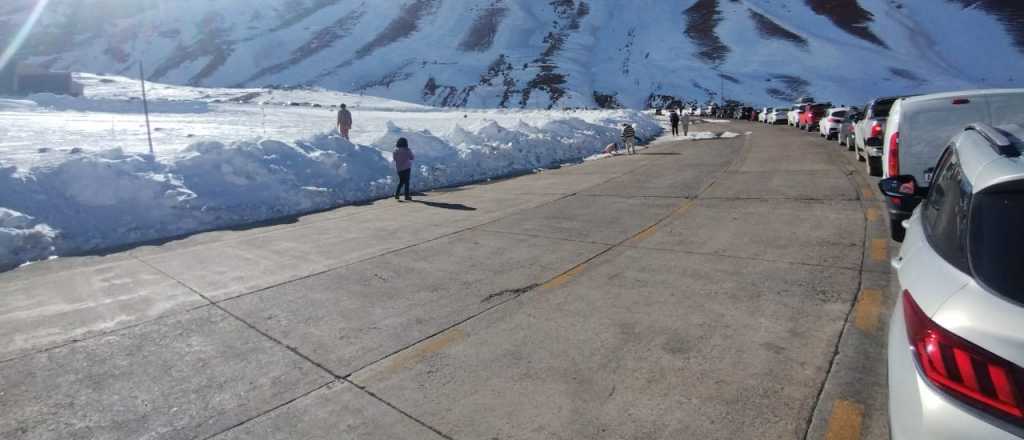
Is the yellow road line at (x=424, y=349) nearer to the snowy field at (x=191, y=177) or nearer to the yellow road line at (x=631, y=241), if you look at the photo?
the yellow road line at (x=631, y=241)

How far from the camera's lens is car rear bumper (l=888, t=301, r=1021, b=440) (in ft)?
5.66

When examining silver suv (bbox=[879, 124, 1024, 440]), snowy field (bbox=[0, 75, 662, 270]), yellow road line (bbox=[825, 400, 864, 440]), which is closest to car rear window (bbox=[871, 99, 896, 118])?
snowy field (bbox=[0, 75, 662, 270])

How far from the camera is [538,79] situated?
112 metres

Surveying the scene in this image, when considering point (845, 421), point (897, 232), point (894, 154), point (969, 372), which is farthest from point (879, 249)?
point (969, 372)

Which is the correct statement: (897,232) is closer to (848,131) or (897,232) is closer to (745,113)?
(848,131)

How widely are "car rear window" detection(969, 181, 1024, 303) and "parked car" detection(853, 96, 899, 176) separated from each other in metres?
→ 9.18

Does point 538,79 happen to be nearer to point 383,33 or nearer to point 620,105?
point 620,105

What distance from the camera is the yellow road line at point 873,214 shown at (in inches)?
306

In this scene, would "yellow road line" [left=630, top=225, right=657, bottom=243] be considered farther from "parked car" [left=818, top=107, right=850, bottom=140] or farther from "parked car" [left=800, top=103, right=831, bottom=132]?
"parked car" [left=800, top=103, right=831, bottom=132]

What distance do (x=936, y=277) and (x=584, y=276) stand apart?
12.6ft

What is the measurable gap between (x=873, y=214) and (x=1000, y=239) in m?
6.96

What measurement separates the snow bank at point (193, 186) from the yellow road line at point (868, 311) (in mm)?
9353

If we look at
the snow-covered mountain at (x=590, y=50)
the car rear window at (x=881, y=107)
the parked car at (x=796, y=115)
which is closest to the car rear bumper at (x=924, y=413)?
the car rear window at (x=881, y=107)

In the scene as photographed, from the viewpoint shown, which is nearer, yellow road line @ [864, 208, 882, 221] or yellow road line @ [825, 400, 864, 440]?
yellow road line @ [825, 400, 864, 440]
